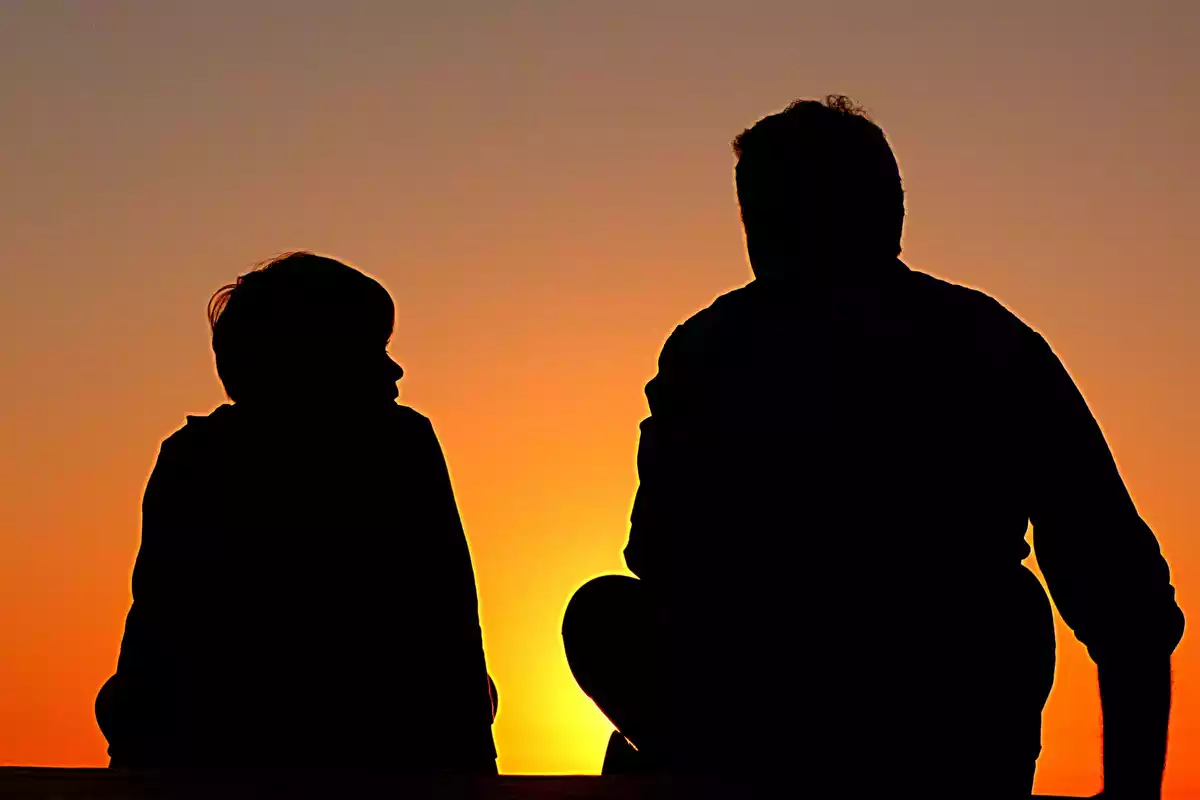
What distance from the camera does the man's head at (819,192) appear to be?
2773mm

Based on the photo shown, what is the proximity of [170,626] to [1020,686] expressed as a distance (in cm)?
171

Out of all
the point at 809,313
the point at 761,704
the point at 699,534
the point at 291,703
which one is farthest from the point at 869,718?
the point at 291,703

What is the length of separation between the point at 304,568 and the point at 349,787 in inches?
73.0

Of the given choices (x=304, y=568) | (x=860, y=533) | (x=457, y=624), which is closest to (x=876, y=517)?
(x=860, y=533)

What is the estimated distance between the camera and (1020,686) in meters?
2.62

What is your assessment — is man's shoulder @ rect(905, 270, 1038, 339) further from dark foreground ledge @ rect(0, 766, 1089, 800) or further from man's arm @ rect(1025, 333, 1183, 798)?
dark foreground ledge @ rect(0, 766, 1089, 800)

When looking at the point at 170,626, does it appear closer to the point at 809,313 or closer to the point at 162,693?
the point at 162,693

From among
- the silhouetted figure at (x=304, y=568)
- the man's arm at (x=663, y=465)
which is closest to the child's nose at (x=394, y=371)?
the silhouetted figure at (x=304, y=568)

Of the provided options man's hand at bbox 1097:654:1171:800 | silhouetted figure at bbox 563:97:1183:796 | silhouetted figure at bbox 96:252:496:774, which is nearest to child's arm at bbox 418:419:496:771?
silhouetted figure at bbox 96:252:496:774

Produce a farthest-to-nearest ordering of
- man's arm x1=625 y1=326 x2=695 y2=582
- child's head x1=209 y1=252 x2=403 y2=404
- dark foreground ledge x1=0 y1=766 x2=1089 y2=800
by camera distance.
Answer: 1. child's head x1=209 y1=252 x2=403 y2=404
2. man's arm x1=625 y1=326 x2=695 y2=582
3. dark foreground ledge x1=0 y1=766 x2=1089 y2=800

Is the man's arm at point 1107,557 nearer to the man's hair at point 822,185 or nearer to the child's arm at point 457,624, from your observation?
the man's hair at point 822,185

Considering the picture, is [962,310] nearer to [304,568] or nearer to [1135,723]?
[1135,723]

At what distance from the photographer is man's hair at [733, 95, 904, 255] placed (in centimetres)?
278

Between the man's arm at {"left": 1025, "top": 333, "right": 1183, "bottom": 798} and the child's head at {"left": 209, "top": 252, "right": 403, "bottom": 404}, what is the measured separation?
1386 millimetres
